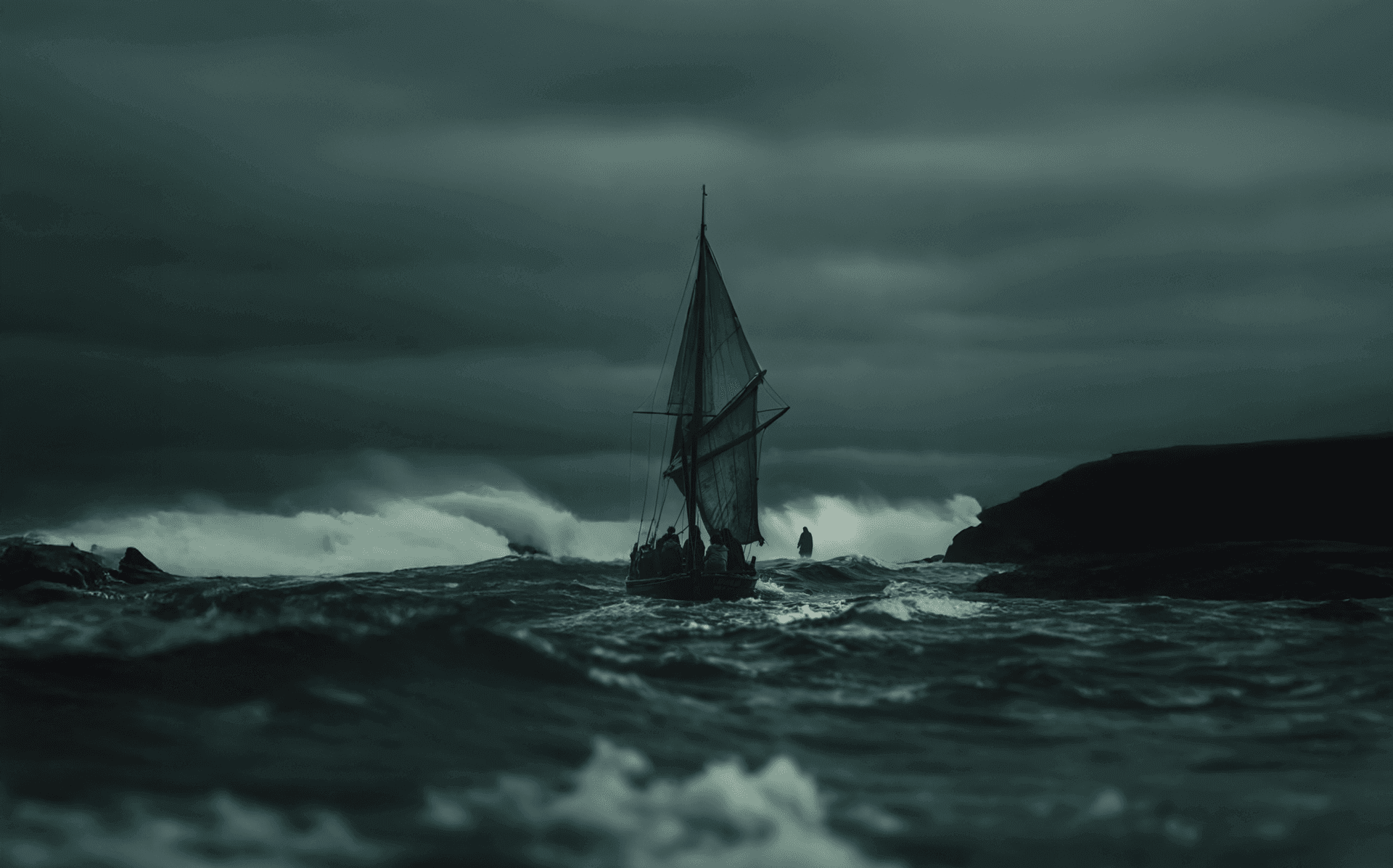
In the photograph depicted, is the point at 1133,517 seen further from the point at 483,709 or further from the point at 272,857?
the point at 272,857

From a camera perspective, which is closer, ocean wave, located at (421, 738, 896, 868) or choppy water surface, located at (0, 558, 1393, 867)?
ocean wave, located at (421, 738, 896, 868)

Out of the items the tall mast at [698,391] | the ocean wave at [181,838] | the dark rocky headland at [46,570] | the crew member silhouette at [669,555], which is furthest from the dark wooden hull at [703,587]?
the ocean wave at [181,838]

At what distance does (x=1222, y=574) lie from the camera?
42.7 meters

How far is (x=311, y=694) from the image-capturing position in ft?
40.9

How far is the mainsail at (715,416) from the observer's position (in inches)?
2378

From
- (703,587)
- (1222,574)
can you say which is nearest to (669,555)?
(703,587)

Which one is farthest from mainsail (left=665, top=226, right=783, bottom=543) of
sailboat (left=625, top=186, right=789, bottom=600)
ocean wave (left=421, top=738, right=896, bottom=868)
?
ocean wave (left=421, top=738, right=896, bottom=868)

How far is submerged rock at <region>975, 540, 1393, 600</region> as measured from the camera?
3897 cm

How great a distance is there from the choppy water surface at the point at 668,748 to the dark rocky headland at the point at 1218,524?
2328cm

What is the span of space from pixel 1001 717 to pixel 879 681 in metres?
2.95

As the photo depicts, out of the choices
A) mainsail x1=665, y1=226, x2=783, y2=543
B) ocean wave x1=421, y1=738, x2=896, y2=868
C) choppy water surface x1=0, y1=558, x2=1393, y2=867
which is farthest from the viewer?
mainsail x1=665, y1=226, x2=783, y2=543

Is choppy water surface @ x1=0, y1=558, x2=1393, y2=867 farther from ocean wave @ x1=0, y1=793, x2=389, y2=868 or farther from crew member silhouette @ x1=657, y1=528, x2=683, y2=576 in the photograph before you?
crew member silhouette @ x1=657, y1=528, x2=683, y2=576

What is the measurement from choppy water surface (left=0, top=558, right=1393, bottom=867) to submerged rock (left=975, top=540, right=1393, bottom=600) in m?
20.9

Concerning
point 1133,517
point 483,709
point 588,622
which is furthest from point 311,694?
point 1133,517
